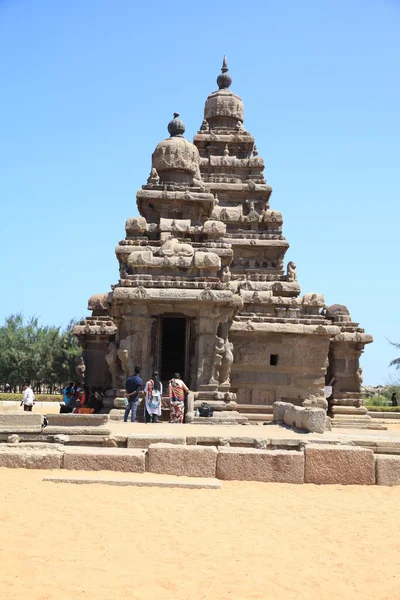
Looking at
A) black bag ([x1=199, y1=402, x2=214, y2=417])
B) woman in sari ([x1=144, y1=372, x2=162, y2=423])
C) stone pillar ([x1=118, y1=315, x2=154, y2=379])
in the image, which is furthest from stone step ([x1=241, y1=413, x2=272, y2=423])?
woman in sari ([x1=144, y1=372, x2=162, y2=423])

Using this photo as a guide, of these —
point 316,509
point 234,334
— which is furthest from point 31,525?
point 234,334

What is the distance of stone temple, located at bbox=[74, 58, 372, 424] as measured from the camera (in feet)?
61.9

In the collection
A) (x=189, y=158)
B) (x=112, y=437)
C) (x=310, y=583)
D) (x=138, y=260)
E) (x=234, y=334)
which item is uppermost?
(x=189, y=158)

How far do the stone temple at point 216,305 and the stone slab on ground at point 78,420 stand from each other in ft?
17.0

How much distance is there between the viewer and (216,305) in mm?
18672

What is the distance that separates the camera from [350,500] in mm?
9977

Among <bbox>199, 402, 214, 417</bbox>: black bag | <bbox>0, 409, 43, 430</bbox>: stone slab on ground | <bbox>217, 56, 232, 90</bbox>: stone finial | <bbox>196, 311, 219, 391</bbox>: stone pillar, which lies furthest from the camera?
<bbox>217, 56, 232, 90</bbox>: stone finial

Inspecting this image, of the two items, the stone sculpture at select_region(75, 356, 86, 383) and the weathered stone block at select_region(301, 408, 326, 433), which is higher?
the stone sculpture at select_region(75, 356, 86, 383)

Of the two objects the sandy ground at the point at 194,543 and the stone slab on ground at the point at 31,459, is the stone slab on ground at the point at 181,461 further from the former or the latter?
the stone slab on ground at the point at 31,459

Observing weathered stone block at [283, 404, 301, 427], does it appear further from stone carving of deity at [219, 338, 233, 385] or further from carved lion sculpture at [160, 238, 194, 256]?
carved lion sculpture at [160, 238, 194, 256]

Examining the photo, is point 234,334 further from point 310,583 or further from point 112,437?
point 310,583

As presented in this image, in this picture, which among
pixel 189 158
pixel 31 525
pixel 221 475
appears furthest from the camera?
pixel 189 158

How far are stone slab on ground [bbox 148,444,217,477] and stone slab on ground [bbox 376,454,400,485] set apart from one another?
2507 mm

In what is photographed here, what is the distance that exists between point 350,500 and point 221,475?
6.21 ft
